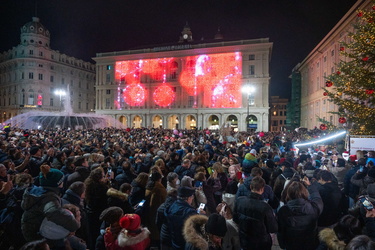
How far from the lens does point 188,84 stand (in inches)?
2207

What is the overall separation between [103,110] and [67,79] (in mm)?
17043

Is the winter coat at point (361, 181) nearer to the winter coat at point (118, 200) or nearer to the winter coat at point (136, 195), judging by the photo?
the winter coat at point (136, 195)

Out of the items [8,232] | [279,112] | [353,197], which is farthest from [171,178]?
[279,112]

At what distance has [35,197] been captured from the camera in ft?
12.1

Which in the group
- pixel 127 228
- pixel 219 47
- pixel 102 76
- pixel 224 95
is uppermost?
pixel 219 47

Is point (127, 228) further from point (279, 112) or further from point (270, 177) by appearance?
point (279, 112)

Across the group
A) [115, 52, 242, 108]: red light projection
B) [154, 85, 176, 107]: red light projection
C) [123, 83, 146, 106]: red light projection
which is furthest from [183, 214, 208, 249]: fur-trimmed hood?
[123, 83, 146, 106]: red light projection

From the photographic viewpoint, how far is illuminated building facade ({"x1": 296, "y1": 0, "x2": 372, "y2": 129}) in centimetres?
3356

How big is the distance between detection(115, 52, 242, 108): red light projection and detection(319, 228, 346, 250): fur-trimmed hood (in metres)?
50.0

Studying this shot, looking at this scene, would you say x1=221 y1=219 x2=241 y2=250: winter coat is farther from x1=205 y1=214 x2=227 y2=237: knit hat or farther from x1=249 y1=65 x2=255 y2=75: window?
x1=249 y1=65 x2=255 y2=75: window

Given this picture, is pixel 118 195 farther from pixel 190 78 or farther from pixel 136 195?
pixel 190 78

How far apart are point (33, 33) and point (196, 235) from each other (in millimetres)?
76298

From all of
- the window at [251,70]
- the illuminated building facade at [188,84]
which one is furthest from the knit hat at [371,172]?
the window at [251,70]

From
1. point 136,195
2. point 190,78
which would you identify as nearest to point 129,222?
point 136,195
